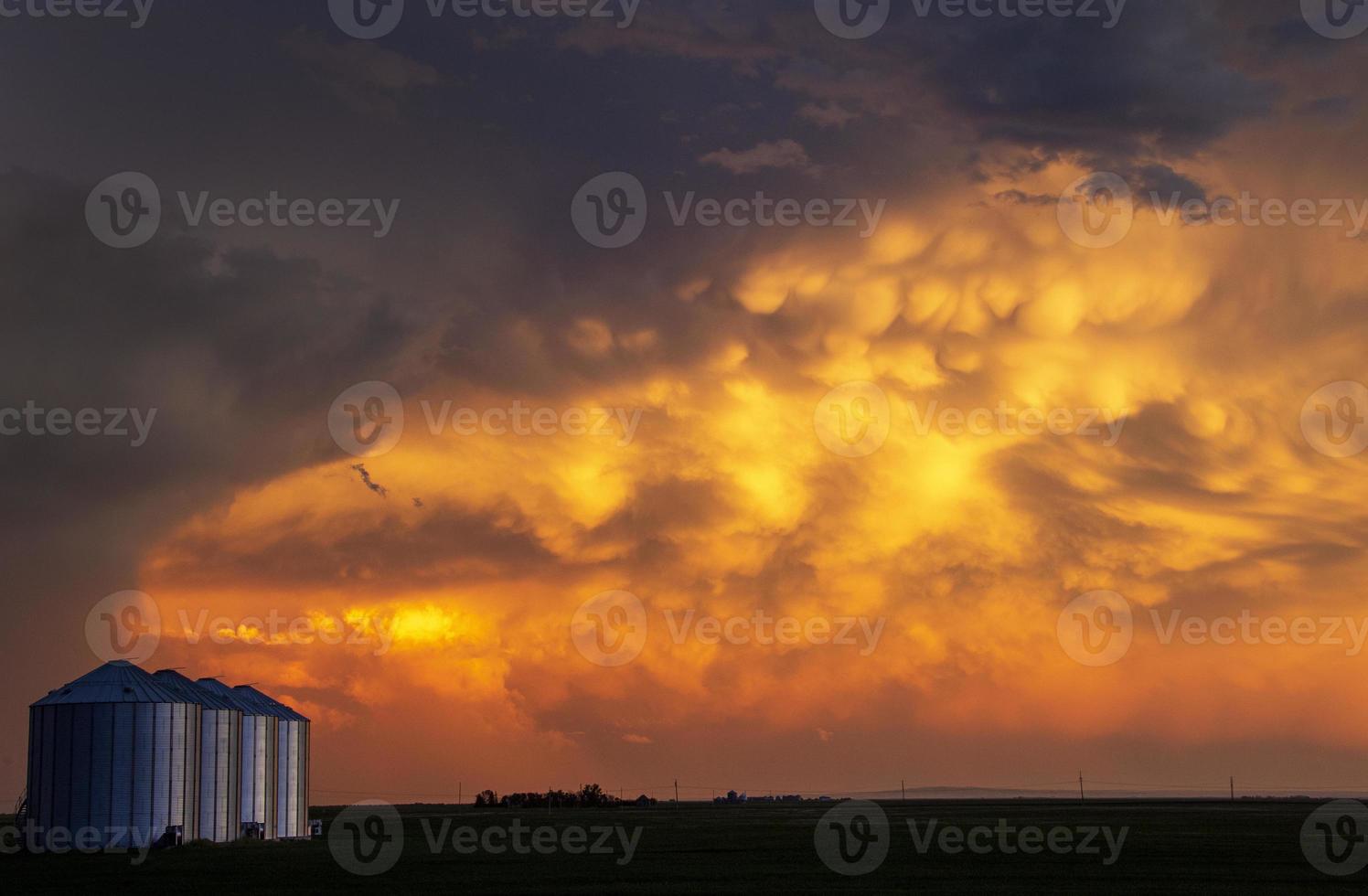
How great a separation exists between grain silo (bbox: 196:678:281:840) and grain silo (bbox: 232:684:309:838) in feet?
4.11

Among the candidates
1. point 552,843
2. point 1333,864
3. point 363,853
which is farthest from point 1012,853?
point 363,853

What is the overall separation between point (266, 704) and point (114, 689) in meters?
27.1

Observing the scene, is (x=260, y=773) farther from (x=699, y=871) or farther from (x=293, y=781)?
(x=699, y=871)

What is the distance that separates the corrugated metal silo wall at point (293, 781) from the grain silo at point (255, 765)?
1.34 meters

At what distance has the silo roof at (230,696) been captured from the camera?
11466 cm

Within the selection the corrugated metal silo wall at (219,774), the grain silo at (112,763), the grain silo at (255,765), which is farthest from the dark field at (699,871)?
the grain silo at (255,765)

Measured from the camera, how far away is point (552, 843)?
102062 mm

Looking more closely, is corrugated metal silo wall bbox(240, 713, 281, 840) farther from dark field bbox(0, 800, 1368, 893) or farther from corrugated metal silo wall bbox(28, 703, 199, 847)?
corrugated metal silo wall bbox(28, 703, 199, 847)

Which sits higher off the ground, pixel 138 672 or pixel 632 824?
pixel 138 672

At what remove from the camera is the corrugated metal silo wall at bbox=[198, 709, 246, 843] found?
103 meters

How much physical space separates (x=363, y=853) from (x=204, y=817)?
46.4 ft

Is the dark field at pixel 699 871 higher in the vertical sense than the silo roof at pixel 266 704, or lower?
lower

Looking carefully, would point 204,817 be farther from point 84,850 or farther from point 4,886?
point 4,886

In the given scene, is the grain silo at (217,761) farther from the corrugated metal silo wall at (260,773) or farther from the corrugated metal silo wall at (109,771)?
the corrugated metal silo wall at (109,771)
